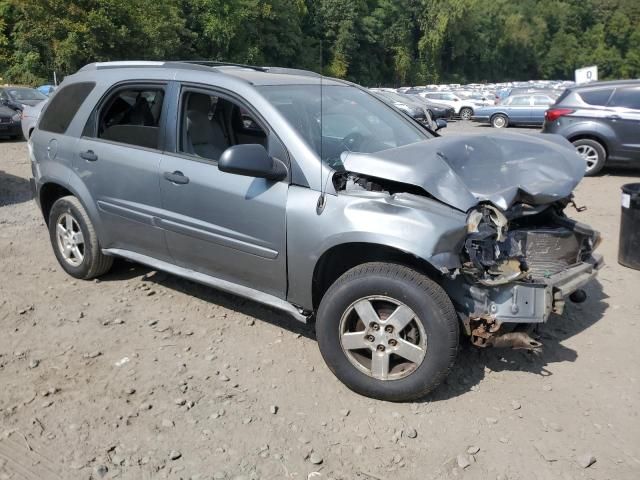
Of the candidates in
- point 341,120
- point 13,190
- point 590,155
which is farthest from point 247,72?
point 590,155

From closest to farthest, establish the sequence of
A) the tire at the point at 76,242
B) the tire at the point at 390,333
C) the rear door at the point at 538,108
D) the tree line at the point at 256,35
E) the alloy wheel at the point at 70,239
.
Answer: the tire at the point at 390,333, the tire at the point at 76,242, the alloy wheel at the point at 70,239, the tree line at the point at 256,35, the rear door at the point at 538,108

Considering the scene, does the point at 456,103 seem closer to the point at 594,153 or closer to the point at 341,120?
the point at 594,153

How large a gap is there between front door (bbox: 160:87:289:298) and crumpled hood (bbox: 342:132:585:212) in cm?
63

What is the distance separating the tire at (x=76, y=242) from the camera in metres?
4.84

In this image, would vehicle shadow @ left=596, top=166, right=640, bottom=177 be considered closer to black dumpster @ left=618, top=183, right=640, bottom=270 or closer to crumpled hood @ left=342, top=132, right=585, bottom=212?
black dumpster @ left=618, top=183, right=640, bottom=270

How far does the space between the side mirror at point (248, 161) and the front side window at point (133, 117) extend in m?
1.07

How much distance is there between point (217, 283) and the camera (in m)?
4.04

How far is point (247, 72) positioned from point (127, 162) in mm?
1126

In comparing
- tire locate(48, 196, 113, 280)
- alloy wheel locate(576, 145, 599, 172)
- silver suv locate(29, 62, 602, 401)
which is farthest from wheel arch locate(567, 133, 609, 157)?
tire locate(48, 196, 113, 280)

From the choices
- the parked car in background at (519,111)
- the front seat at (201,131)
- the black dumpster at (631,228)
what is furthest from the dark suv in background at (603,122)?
the parked car in background at (519,111)

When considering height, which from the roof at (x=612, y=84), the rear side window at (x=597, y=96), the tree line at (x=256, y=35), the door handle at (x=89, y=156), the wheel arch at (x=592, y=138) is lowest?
the wheel arch at (x=592, y=138)

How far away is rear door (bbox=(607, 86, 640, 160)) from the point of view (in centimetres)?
978

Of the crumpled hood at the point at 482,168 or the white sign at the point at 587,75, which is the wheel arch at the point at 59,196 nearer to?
the crumpled hood at the point at 482,168

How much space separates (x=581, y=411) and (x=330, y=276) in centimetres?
165
